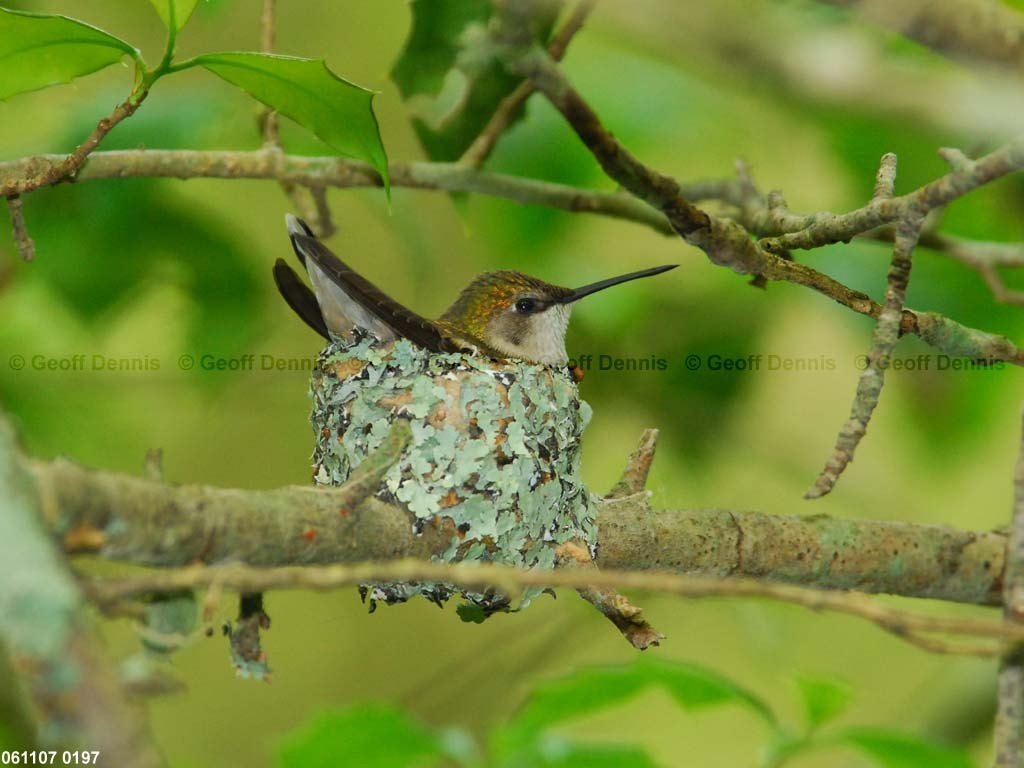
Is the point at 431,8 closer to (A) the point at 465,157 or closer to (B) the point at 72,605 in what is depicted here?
(A) the point at 465,157

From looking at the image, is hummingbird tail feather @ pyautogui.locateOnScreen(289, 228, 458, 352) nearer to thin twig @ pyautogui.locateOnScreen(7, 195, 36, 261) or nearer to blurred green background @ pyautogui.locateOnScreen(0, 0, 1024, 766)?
blurred green background @ pyautogui.locateOnScreen(0, 0, 1024, 766)

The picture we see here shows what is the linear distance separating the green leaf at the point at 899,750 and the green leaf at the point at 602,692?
0.89 feet

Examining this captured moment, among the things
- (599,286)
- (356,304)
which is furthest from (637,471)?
(599,286)

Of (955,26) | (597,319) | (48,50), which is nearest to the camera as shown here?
(955,26)

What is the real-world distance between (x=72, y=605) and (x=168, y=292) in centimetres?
395

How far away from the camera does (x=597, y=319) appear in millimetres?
4188

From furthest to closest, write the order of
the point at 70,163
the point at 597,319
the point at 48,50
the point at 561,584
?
the point at 597,319 < the point at 70,163 < the point at 48,50 < the point at 561,584

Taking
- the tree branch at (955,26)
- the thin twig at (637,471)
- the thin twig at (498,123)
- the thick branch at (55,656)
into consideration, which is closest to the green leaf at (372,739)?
the thin twig at (637,471)

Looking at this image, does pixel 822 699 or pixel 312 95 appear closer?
pixel 312 95

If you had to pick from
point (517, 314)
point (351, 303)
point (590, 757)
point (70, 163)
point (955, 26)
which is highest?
point (517, 314)

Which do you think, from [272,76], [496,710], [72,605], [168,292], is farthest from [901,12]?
[496,710]

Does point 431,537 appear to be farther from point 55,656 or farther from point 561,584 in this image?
point 55,656

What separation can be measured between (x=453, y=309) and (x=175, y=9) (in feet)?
6.27

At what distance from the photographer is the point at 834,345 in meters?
5.99
